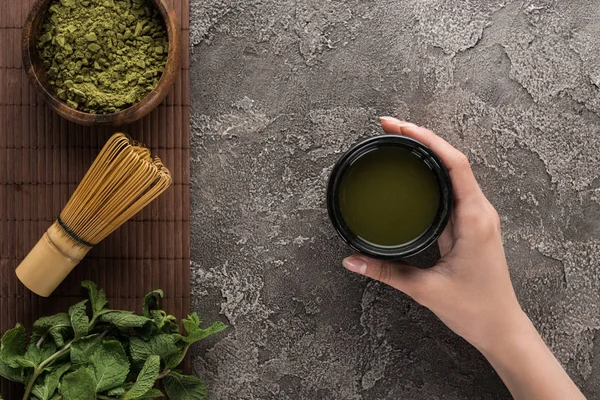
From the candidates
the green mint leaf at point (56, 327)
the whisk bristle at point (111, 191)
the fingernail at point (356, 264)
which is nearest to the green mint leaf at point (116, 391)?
the green mint leaf at point (56, 327)

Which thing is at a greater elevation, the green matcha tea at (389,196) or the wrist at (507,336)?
the green matcha tea at (389,196)

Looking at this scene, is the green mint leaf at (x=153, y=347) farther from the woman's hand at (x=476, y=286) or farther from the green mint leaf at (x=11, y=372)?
the woman's hand at (x=476, y=286)

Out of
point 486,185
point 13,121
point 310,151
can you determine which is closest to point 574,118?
point 486,185

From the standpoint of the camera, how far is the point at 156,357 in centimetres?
90

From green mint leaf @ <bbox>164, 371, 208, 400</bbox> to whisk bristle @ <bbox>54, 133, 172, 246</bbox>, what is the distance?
24 centimetres

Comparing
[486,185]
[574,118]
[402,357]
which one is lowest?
[402,357]

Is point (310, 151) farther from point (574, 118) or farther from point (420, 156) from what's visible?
point (574, 118)

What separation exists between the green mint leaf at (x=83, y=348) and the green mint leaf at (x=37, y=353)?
0.04m

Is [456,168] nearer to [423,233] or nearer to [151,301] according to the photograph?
[423,233]

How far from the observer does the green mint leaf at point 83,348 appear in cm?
90

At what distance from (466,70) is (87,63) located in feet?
1.91

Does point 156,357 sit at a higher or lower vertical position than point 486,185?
lower

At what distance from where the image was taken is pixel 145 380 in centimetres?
88

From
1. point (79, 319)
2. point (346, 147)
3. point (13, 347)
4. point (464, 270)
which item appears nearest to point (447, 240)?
point (464, 270)
